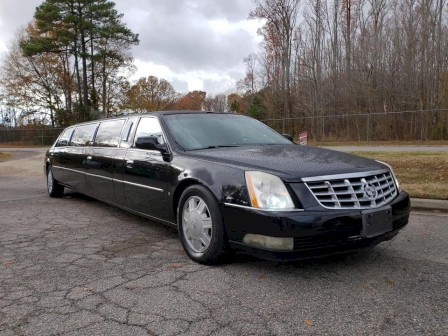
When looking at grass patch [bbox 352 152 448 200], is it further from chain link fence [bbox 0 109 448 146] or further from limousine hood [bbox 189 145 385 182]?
chain link fence [bbox 0 109 448 146]

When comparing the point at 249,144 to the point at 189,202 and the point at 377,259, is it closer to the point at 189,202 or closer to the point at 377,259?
the point at 189,202

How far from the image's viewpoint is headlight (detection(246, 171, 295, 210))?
309 centimetres

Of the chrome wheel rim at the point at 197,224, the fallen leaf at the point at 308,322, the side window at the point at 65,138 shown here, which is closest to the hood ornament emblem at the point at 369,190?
the fallen leaf at the point at 308,322

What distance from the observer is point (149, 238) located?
4672 millimetres

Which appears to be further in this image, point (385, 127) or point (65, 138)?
point (385, 127)

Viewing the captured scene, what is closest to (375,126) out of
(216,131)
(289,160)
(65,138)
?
(65,138)

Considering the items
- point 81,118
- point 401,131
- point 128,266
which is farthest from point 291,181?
point 81,118

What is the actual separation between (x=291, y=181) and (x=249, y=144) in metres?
1.45

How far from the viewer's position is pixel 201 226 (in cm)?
363

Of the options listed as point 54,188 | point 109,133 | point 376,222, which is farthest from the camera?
point 54,188

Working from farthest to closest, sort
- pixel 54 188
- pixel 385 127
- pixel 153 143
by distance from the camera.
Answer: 1. pixel 385 127
2. pixel 54 188
3. pixel 153 143

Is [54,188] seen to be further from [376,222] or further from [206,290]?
[376,222]

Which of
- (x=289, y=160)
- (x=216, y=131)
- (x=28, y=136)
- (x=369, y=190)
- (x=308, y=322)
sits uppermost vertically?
(x=28, y=136)

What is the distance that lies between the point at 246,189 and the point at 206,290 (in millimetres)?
846
